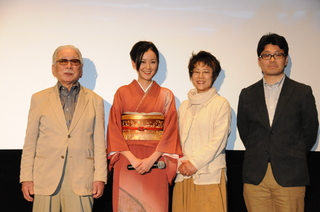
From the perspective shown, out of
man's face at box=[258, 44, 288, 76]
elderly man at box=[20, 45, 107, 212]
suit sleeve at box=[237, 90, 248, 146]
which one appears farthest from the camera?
suit sleeve at box=[237, 90, 248, 146]

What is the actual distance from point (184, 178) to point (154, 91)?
742 mm

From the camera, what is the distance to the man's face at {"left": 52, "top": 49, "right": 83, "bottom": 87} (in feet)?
8.96

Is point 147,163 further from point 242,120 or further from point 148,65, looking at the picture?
point 242,120

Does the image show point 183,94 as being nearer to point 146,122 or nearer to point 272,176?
point 146,122

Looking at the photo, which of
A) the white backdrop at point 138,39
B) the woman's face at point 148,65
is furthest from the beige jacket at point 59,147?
A: the white backdrop at point 138,39

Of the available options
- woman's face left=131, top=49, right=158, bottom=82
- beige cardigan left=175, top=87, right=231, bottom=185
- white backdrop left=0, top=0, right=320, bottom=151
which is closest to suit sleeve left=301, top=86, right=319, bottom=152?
beige cardigan left=175, top=87, right=231, bottom=185

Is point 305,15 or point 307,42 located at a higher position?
point 305,15

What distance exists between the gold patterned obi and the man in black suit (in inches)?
29.6

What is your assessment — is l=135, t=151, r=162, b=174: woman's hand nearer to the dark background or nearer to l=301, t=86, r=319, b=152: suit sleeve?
the dark background

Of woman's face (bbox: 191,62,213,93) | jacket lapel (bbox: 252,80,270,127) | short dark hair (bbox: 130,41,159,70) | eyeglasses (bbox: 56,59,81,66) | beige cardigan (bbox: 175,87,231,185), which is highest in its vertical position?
short dark hair (bbox: 130,41,159,70)

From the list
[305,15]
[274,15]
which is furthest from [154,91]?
[305,15]

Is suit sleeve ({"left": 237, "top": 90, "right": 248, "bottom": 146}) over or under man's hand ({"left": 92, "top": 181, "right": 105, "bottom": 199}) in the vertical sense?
over

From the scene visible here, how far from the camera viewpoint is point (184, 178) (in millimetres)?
2723

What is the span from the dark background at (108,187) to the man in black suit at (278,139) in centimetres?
53
